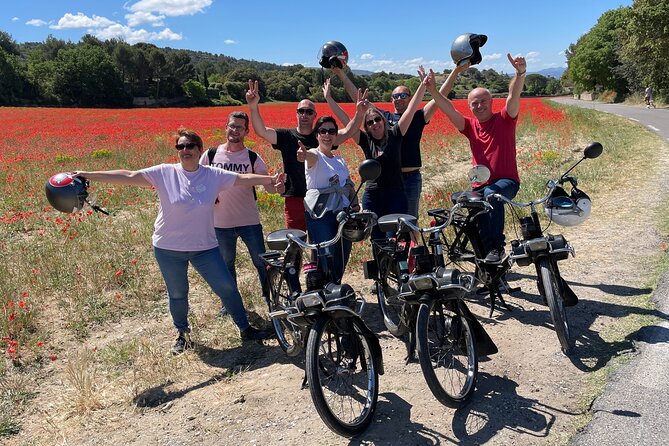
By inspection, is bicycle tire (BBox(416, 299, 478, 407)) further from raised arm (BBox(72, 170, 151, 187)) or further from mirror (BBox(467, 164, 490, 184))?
raised arm (BBox(72, 170, 151, 187))

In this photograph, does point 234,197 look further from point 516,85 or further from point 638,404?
point 638,404

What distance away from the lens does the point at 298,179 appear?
198 inches

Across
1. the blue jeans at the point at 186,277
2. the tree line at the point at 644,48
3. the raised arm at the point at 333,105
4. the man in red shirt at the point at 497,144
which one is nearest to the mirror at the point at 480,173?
the man in red shirt at the point at 497,144

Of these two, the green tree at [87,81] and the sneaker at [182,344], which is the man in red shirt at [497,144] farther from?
the green tree at [87,81]

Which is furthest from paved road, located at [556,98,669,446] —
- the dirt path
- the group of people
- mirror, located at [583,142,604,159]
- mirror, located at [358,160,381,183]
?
mirror, located at [358,160,381,183]

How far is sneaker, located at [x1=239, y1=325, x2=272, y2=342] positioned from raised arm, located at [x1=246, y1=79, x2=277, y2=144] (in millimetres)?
1763

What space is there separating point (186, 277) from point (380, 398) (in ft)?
6.72

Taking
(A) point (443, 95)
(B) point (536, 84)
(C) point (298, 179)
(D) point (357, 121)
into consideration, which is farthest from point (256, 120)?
(B) point (536, 84)

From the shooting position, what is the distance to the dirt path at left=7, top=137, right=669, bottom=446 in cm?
316

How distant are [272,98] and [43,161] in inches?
2376

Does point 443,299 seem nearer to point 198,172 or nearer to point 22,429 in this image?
point 198,172

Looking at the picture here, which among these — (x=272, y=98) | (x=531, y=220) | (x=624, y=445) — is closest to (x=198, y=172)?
(x=531, y=220)

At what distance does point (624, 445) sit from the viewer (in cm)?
279

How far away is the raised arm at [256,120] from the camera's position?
15.7 feet
